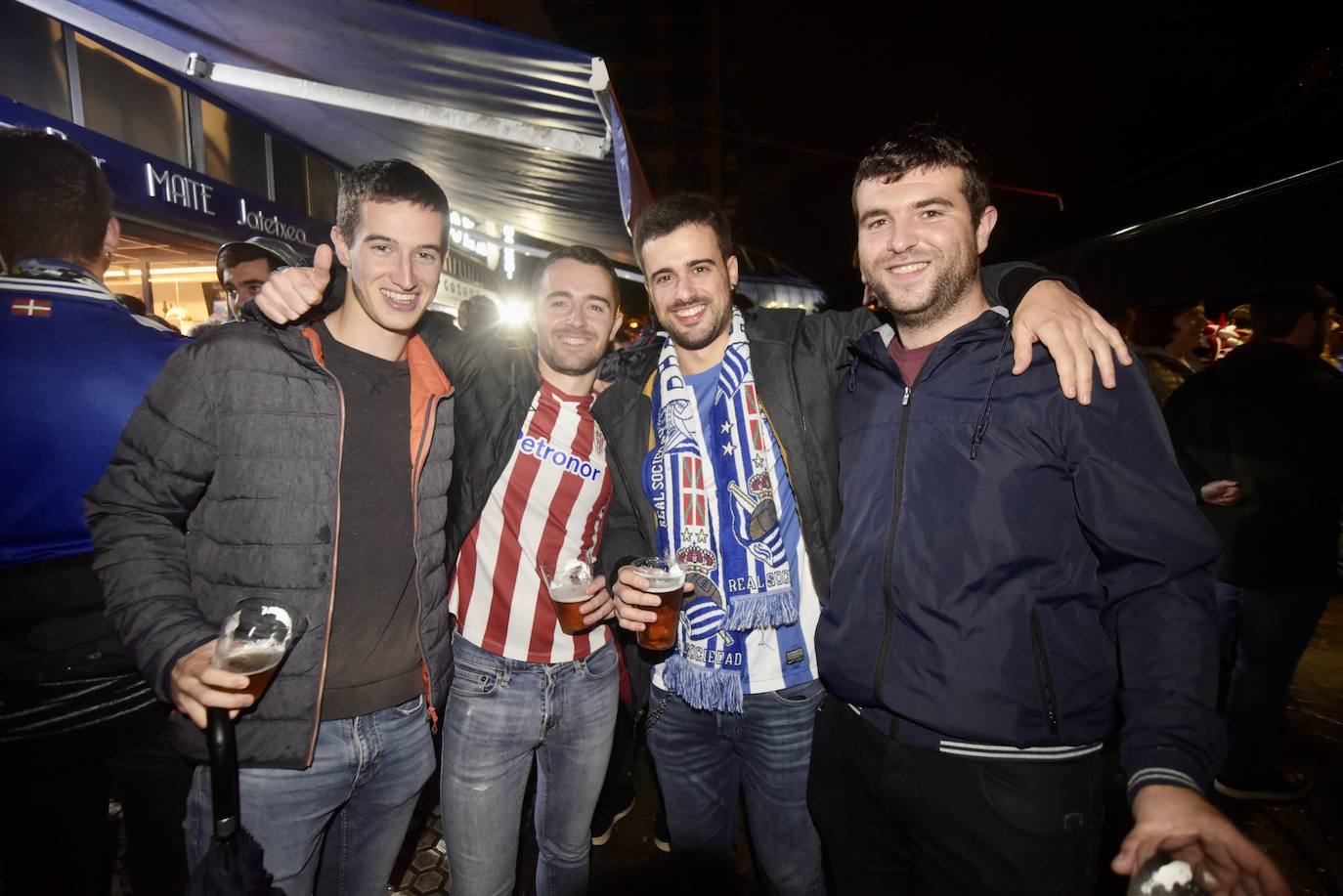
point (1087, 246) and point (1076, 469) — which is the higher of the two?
point (1087, 246)

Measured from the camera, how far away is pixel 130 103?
4.85 m

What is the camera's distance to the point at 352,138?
599 centimetres

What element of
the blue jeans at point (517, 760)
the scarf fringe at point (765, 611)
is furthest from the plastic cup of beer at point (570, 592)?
the scarf fringe at point (765, 611)

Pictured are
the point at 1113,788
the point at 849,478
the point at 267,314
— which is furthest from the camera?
the point at 1113,788

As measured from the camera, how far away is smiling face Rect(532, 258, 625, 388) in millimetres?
2389

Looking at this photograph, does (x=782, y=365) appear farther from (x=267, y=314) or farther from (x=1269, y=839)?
(x=1269, y=839)

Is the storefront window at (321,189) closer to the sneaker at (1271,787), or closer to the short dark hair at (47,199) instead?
the short dark hair at (47,199)

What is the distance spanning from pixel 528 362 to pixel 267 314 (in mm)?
919

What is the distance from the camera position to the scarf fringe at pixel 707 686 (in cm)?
205

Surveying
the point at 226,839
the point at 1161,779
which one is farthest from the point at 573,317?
the point at 1161,779

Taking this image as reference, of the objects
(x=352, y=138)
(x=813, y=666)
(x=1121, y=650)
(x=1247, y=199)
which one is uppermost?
(x=352, y=138)

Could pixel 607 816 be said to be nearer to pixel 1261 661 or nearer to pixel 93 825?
pixel 93 825

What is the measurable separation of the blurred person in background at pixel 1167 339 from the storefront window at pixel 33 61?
26.9 ft

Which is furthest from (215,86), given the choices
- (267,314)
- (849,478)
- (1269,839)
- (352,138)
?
(1269,839)
